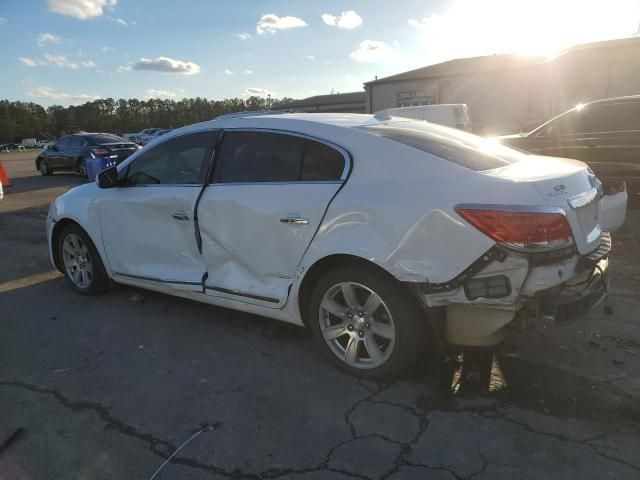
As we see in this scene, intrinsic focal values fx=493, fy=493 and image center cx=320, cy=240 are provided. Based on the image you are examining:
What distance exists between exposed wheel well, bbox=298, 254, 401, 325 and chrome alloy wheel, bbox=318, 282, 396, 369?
0.13m

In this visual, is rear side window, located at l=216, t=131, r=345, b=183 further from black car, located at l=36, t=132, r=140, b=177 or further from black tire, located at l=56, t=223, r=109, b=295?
black car, located at l=36, t=132, r=140, b=177

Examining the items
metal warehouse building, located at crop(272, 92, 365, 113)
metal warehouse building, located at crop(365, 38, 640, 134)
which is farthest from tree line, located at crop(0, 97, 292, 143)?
metal warehouse building, located at crop(365, 38, 640, 134)

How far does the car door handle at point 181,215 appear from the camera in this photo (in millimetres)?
3809

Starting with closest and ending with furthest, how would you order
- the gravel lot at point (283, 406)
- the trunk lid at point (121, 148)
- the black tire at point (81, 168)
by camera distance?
the gravel lot at point (283, 406), the trunk lid at point (121, 148), the black tire at point (81, 168)

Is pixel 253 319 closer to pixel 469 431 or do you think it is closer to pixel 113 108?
pixel 469 431

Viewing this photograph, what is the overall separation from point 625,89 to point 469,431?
25.7m

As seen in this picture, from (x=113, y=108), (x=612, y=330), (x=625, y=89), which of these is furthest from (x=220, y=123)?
(x=113, y=108)

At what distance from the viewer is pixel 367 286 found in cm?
296

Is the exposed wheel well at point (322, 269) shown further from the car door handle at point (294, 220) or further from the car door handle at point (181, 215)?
the car door handle at point (181, 215)

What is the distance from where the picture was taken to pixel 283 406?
114 inches

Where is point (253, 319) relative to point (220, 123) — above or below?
below

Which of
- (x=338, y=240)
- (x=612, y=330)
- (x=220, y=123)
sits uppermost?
(x=220, y=123)

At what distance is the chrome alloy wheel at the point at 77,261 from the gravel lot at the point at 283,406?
2.05ft

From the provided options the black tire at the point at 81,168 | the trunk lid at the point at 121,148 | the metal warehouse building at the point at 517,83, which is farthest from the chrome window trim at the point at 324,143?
the metal warehouse building at the point at 517,83
